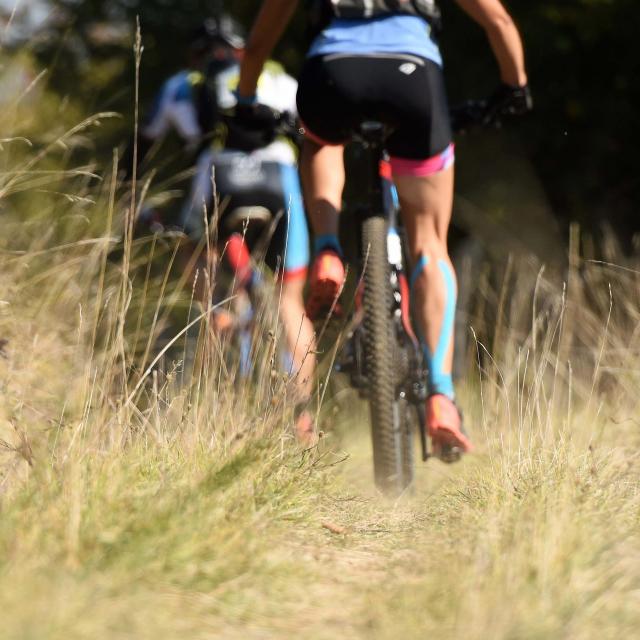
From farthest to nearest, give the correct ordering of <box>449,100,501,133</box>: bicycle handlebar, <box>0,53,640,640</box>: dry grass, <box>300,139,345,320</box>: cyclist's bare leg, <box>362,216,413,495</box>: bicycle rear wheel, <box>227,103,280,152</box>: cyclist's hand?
<box>227,103,280,152</box>: cyclist's hand
<box>449,100,501,133</box>: bicycle handlebar
<box>300,139,345,320</box>: cyclist's bare leg
<box>362,216,413,495</box>: bicycle rear wheel
<box>0,53,640,640</box>: dry grass

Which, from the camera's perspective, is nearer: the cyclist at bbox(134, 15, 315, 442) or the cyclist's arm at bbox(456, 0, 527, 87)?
the cyclist's arm at bbox(456, 0, 527, 87)

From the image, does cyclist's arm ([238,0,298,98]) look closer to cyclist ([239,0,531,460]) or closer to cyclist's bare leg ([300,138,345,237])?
cyclist ([239,0,531,460])

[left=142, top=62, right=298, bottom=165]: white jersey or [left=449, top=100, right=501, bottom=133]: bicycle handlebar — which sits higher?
[left=449, top=100, right=501, bottom=133]: bicycle handlebar

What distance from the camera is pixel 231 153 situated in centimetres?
530

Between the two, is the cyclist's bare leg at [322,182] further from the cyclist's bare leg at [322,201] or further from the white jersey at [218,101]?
the white jersey at [218,101]

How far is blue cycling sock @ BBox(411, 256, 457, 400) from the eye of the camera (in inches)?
148

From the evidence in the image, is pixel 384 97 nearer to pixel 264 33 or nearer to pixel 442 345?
pixel 264 33

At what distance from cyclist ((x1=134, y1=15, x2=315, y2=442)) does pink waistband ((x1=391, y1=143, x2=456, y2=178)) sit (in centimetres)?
117

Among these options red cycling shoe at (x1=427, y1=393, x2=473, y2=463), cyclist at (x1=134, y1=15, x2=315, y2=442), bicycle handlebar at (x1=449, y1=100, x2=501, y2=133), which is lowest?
cyclist at (x1=134, y1=15, x2=315, y2=442)

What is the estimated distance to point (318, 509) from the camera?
3.02 metres

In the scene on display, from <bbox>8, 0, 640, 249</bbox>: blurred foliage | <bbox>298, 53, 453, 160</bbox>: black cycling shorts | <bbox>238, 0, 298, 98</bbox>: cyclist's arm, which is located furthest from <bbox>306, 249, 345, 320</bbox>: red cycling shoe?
<bbox>8, 0, 640, 249</bbox>: blurred foliage

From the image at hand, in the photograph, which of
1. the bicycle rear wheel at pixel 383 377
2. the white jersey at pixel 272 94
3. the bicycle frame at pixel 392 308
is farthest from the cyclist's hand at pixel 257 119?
the white jersey at pixel 272 94

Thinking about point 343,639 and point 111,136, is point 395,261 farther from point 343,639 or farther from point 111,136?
point 111,136

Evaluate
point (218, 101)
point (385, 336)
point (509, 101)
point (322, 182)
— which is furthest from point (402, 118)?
point (218, 101)
